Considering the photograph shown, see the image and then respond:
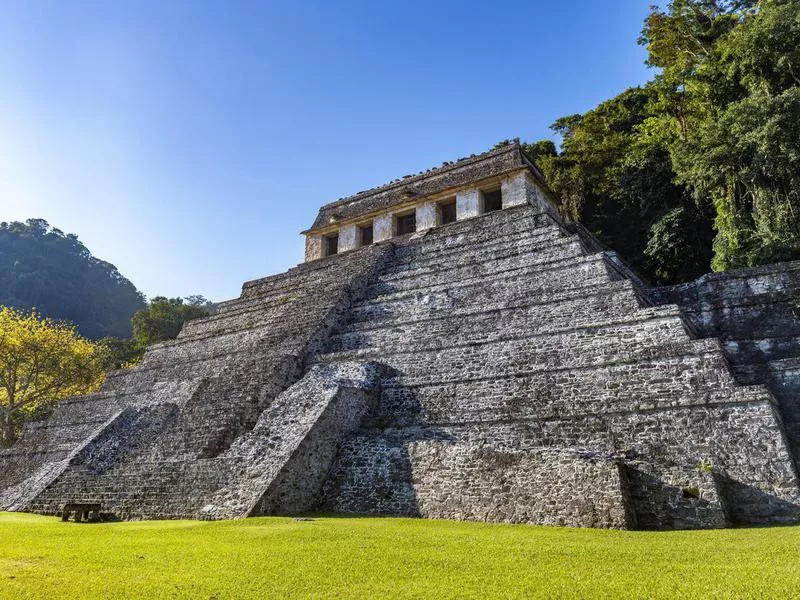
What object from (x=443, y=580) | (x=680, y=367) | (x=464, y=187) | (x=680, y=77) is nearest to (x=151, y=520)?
(x=443, y=580)

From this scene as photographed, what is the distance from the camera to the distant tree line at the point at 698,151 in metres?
15.5

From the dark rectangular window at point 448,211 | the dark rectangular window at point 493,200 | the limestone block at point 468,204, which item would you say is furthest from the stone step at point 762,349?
the dark rectangular window at point 448,211

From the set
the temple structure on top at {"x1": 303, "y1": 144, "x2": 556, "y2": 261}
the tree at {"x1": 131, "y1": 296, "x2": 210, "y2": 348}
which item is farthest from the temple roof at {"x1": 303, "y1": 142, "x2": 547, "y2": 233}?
the tree at {"x1": 131, "y1": 296, "x2": 210, "y2": 348}

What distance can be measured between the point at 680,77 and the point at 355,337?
15.5m

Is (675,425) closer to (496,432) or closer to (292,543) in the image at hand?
(496,432)

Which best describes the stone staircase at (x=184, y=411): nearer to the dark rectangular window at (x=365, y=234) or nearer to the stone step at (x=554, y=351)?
the dark rectangular window at (x=365, y=234)

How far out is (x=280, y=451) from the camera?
8555mm

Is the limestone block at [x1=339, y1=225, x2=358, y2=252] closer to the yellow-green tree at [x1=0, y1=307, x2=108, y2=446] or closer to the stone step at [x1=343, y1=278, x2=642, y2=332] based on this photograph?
the stone step at [x1=343, y1=278, x2=642, y2=332]

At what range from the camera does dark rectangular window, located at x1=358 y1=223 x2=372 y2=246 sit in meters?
21.8

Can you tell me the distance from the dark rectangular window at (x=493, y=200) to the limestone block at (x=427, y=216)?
179cm

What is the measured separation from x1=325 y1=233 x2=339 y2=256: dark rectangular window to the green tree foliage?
40143 mm

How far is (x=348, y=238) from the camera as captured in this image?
21859mm

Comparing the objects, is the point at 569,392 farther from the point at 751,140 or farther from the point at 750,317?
the point at 751,140

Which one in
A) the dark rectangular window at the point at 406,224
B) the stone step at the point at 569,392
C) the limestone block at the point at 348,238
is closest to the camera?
the stone step at the point at 569,392
